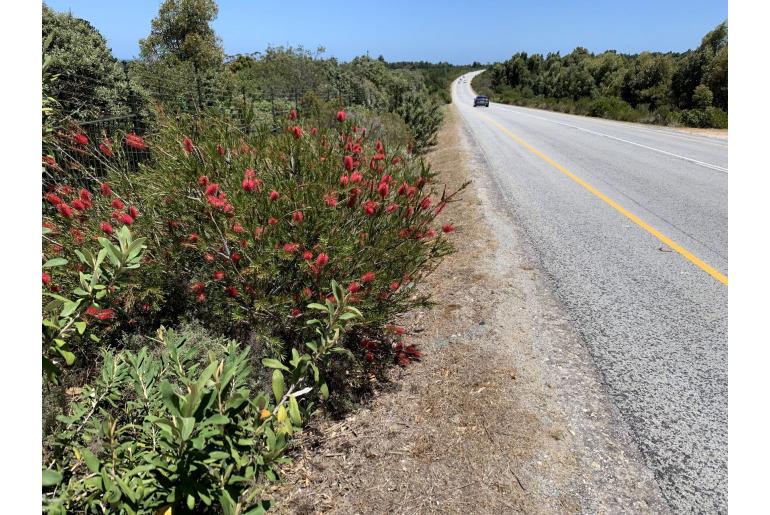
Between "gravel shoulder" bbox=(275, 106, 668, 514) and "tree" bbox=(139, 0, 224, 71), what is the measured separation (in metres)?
33.3

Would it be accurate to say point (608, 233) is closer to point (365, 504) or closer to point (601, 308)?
point (601, 308)

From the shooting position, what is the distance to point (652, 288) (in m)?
4.73

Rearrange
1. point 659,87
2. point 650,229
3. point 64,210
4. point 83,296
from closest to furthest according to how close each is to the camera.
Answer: point 83,296
point 64,210
point 650,229
point 659,87

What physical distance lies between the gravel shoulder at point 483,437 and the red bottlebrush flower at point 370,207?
1.20m

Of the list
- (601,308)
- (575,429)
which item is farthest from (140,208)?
(601,308)

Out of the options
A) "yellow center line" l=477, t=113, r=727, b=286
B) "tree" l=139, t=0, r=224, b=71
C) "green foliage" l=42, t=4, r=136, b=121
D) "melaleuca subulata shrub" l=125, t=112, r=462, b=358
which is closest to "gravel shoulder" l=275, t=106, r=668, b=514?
"melaleuca subulata shrub" l=125, t=112, r=462, b=358

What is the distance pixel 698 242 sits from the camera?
19.9 ft

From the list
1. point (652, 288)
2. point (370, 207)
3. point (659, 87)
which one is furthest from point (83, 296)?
point (659, 87)

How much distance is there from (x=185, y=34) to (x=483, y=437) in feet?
126

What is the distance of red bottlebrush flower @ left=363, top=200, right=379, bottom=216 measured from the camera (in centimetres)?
287

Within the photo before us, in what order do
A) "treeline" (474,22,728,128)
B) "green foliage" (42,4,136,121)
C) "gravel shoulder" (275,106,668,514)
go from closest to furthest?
"gravel shoulder" (275,106,668,514)
"green foliage" (42,4,136,121)
"treeline" (474,22,728,128)

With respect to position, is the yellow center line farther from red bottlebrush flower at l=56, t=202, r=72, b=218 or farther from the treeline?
the treeline

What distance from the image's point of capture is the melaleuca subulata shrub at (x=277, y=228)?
9.07 feet

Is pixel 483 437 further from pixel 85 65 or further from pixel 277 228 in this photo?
pixel 85 65
